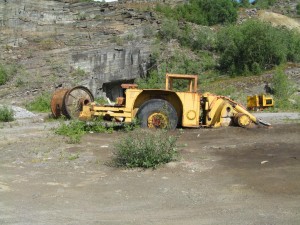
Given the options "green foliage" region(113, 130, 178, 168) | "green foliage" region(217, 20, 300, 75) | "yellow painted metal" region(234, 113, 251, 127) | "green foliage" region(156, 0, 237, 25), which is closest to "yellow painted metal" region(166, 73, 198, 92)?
"yellow painted metal" region(234, 113, 251, 127)

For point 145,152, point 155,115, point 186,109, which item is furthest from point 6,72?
point 145,152

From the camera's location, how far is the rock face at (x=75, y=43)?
3184 cm

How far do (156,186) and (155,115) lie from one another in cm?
544

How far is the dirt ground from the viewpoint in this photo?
450cm

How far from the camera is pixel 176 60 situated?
3422 centimetres

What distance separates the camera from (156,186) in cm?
586

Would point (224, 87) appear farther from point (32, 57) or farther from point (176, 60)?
point (32, 57)

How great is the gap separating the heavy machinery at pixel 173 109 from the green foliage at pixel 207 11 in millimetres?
39679

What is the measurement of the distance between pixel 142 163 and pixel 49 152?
8.31 feet

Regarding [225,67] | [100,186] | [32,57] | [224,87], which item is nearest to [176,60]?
[225,67]

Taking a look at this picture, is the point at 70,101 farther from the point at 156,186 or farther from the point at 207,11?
the point at 207,11

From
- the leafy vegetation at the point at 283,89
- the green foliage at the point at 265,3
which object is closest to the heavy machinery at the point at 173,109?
the leafy vegetation at the point at 283,89

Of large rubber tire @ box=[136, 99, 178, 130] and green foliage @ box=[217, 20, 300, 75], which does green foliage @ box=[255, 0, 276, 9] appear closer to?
green foliage @ box=[217, 20, 300, 75]

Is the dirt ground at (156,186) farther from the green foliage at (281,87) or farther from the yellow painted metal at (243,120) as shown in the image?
the green foliage at (281,87)
